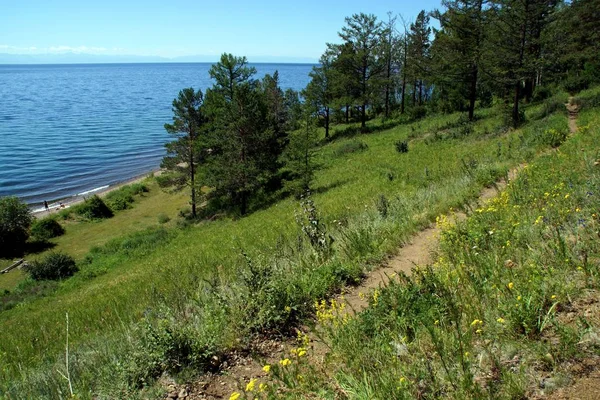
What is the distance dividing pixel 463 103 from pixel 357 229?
3986cm

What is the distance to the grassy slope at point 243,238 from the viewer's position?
7.80m

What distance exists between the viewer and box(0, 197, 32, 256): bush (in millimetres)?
31375

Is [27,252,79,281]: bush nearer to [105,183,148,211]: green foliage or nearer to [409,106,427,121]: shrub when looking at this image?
[105,183,148,211]: green foliage

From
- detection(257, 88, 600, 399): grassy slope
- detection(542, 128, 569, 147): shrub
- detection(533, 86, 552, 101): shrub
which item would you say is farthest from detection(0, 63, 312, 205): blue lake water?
detection(533, 86, 552, 101): shrub

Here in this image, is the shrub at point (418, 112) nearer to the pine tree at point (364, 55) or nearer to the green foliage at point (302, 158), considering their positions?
the pine tree at point (364, 55)

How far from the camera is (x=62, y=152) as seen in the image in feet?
203

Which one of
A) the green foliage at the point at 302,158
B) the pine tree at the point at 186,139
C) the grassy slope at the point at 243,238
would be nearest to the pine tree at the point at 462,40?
the grassy slope at the point at 243,238

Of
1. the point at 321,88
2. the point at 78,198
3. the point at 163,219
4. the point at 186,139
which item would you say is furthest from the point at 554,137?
the point at 78,198

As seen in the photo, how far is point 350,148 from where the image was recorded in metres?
36.3

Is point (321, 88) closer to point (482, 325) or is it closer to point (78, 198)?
point (78, 198)

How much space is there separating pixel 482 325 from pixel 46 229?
127ft

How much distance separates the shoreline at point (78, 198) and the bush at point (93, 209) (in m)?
3.11

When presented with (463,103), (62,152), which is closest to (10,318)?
(463,103)

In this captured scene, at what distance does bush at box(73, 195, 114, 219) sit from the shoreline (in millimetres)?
3113
